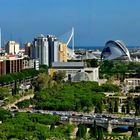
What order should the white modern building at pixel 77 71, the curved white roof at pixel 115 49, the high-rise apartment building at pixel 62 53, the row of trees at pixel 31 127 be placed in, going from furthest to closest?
the curved white roof at pixel 115 49 → the high-rise apartment building at pixel 62 53 → the white modern building at pixel 77 71 → the row of trees at pixel 31 127

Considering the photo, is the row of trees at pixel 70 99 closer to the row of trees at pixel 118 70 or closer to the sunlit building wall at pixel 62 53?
the row of trees at pixel 118 70

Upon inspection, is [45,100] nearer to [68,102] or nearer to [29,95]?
[68,102]

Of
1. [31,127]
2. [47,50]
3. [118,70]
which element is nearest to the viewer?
[31,127]

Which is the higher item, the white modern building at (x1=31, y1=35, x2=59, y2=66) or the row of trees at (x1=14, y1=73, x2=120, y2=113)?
the white modern building at (x1=31, y1=35, x2=59, y2=66)

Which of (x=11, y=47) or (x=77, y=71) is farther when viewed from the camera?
(x=11, y=47)

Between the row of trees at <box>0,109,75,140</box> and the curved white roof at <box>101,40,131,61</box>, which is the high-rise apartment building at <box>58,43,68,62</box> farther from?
the row of trees at <box>0,109,75,140</box>

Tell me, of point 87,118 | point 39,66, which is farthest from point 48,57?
point 87,118

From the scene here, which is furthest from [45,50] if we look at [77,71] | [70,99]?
[70,99]

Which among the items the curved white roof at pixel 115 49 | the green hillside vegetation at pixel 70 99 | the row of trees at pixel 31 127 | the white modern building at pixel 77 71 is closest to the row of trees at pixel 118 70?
the white modern building at pixel 77 71

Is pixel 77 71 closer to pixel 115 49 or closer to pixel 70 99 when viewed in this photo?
pixel 70 99

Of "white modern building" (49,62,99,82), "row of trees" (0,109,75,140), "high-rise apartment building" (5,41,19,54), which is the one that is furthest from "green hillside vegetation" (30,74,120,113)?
"high-rise apartment building" (5,41,19,54)

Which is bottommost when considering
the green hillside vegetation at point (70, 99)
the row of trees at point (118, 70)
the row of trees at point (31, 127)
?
the row of trees at point (31, 127)
